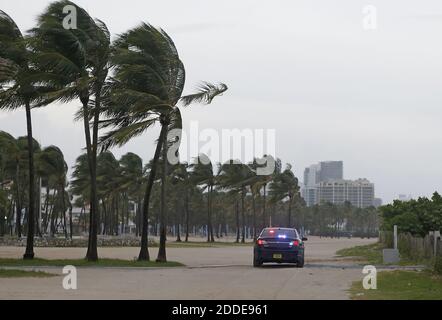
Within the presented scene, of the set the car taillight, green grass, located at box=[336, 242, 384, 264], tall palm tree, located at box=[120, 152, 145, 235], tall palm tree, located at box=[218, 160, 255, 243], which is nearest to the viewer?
the car taillight

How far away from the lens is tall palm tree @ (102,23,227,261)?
26141 millimetres

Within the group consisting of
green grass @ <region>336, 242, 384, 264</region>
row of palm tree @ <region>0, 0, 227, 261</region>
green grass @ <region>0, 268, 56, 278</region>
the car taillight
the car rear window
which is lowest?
green grass @ <region>336, 242, 384, 264</region>

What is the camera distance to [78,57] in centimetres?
2612

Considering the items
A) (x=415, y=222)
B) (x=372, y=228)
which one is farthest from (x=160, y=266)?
(x=372, y=228)

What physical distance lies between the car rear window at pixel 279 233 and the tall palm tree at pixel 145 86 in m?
4.91

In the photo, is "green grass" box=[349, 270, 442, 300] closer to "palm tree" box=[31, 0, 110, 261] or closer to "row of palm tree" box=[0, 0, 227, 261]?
"row of palm tree" box=[0, 0, 227, 261]

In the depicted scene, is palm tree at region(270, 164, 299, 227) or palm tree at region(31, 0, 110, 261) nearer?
palm tree at region(31, 0, 110, 261)

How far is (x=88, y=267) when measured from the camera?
81.3 ft

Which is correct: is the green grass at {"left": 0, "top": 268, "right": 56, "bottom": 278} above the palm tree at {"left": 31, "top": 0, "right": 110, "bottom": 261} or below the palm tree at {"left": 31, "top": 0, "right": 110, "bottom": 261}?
below

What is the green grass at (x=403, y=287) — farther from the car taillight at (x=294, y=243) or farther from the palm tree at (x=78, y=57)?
the palm tree at (x=78, y=57)

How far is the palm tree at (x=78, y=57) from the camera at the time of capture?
25656 mm

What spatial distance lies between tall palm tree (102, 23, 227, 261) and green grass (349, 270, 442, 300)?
1104 cm

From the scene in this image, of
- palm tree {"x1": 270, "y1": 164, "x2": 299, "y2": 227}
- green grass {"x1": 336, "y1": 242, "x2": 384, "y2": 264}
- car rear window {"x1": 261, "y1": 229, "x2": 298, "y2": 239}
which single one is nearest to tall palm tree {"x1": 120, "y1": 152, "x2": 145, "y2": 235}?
palm tree {"x1": 270, "y1": 164, "x2": 299, "y2": 227}
